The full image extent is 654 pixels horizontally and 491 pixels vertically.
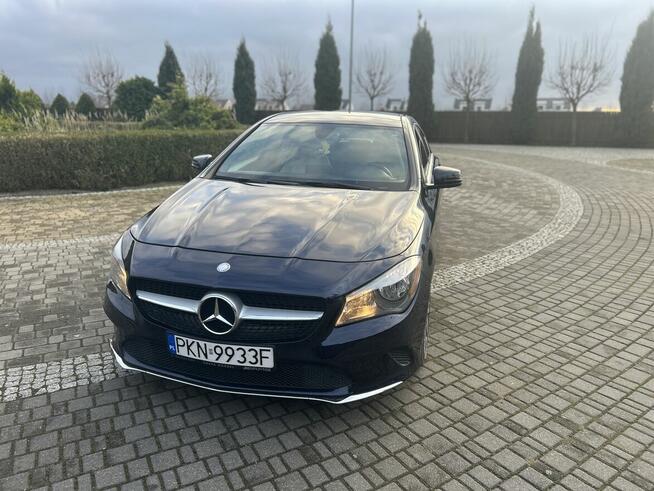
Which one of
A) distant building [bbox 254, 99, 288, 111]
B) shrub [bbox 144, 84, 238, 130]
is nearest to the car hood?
shrub [bbox 144, 84, 238, 130]

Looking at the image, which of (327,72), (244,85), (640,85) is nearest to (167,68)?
(244,85)

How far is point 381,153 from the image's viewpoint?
155 inches

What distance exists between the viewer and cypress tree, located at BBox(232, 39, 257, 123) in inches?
1337

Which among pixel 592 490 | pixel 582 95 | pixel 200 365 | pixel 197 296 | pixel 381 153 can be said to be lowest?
pixel 592 490

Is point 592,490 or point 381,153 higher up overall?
point 381,153

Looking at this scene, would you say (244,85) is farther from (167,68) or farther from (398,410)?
(398,410)

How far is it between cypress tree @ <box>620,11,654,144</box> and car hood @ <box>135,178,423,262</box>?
2600cm

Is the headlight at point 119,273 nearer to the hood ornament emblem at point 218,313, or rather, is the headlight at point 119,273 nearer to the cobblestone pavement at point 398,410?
the hood ornament emblem at point 218,313

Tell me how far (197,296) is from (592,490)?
210 cm

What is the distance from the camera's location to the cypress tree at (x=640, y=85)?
932 inches

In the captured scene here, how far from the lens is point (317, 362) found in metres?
2.39

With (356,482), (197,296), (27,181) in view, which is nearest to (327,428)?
(356,482)

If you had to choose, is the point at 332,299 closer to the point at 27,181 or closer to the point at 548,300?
the point at 548,300

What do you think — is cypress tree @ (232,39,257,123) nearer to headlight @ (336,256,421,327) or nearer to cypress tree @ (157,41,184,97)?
cypress tree @ (157,41,184,97)
